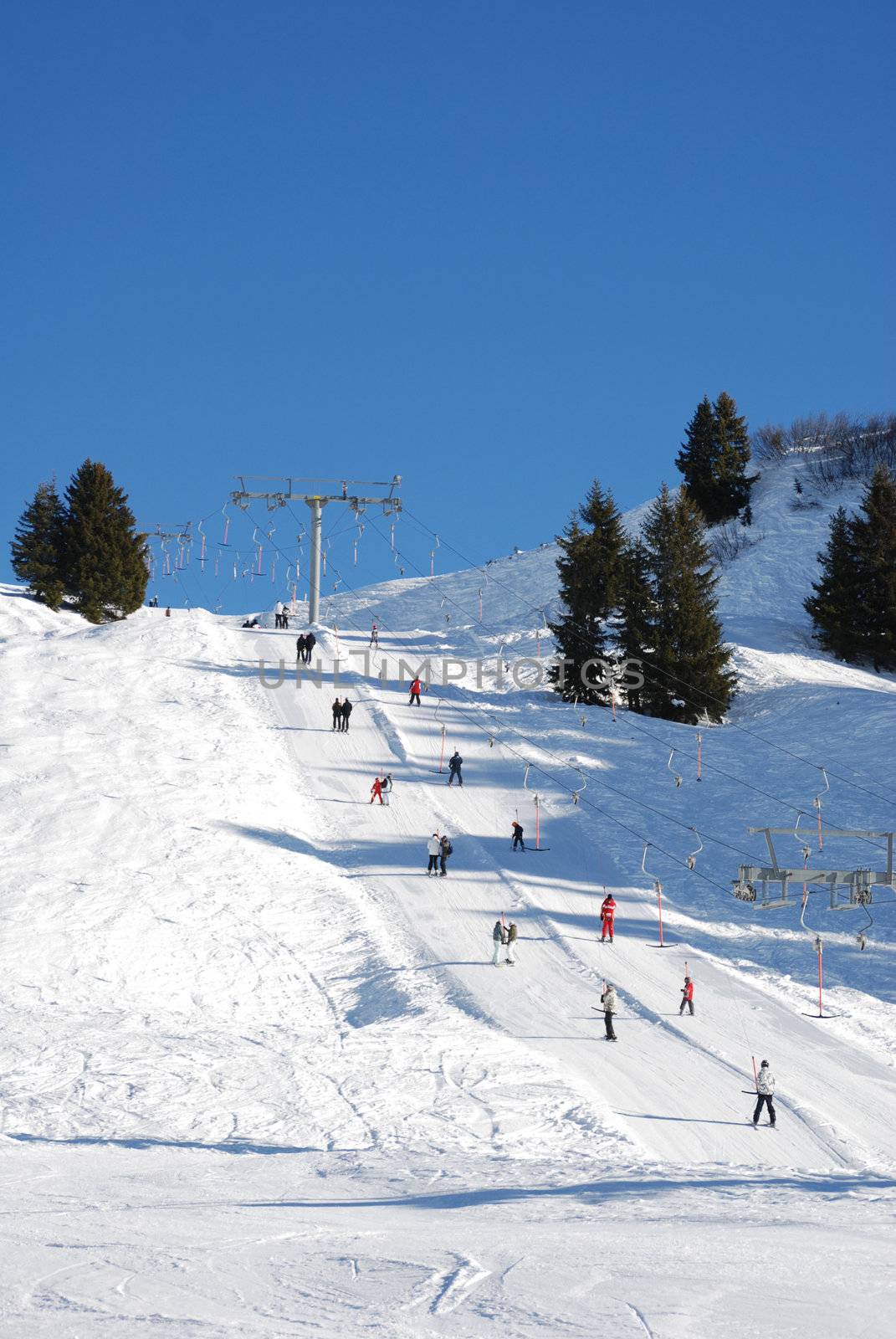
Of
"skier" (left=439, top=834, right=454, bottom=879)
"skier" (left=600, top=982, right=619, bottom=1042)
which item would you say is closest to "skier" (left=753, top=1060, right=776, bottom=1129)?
"skier" (left=600, top=982, right=619, bottom=1042)

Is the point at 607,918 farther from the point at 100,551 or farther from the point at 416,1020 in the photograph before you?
the point at 100,551

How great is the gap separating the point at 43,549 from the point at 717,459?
42.0m

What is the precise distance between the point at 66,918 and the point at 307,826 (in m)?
7.89

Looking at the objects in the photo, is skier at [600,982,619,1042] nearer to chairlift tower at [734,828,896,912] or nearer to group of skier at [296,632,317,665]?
chairlift tower at [734,828,896,912]

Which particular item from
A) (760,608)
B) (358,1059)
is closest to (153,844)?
(358,1059)

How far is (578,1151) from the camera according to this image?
52.3ft

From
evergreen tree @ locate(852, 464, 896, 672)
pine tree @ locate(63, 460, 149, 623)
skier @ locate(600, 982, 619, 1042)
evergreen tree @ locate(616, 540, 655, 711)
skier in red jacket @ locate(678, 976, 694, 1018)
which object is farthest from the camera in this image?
pine tree @ locate(63, 460, 149, 623)

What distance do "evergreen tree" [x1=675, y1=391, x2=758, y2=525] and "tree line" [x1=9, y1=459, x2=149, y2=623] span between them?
118 ft

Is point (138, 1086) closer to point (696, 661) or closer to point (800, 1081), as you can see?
point (800, 1081)

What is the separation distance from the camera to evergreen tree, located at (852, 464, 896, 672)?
174 feet

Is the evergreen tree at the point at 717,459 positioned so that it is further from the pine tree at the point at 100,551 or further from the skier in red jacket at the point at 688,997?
the skier in red jacket at the point at 688,997

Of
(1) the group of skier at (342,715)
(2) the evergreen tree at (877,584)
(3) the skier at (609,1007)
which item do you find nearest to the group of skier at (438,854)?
(3) the skier at (609,1007)

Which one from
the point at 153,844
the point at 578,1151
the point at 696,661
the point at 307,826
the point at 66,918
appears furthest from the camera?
the point at 696,661

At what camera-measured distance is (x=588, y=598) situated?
49.8m
